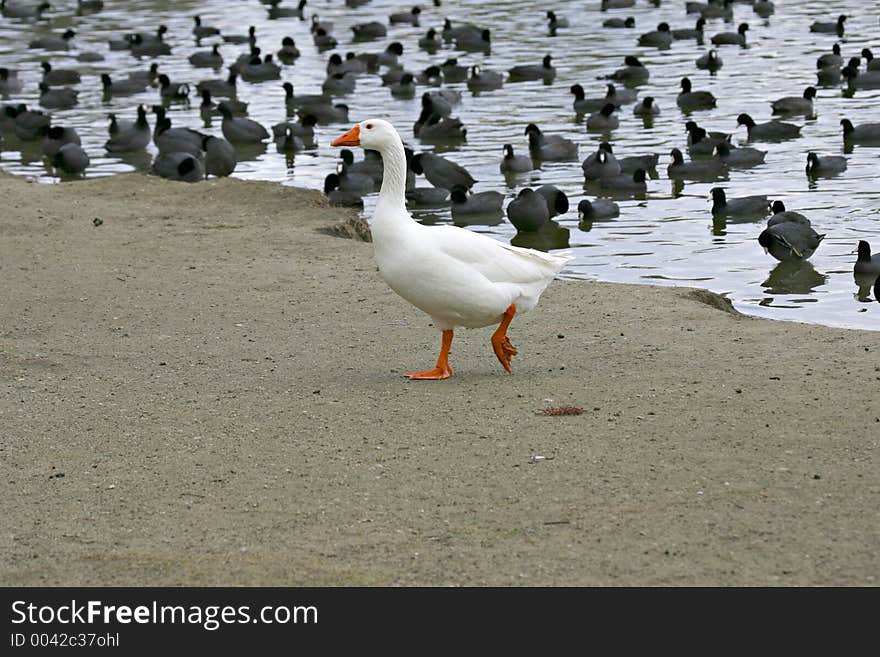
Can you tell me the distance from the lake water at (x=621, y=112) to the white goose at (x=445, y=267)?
449 centimetres

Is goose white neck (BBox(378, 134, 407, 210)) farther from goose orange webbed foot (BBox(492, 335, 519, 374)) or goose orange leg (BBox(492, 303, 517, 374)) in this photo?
goose orange webbed foot (BBox(492, 335, 519, 374))

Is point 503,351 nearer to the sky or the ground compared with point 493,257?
nearer to the ground

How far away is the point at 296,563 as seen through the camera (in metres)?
6.35

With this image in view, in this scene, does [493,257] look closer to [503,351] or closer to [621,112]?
[503,351]

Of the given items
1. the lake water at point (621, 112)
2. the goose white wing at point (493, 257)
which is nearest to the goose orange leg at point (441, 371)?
the goose white wing at point (493, 257)

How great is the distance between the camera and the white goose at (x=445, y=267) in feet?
30.3

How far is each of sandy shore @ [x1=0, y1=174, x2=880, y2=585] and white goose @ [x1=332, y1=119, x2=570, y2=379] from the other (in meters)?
0.43

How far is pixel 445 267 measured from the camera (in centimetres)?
924

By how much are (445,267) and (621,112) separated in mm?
17965

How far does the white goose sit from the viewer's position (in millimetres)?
9250

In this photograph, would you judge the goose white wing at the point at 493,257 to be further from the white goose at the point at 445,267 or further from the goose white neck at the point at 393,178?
the goose white neck at the point at 393,178

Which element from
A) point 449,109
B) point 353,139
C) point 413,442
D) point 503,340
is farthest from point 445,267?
point 449,109
